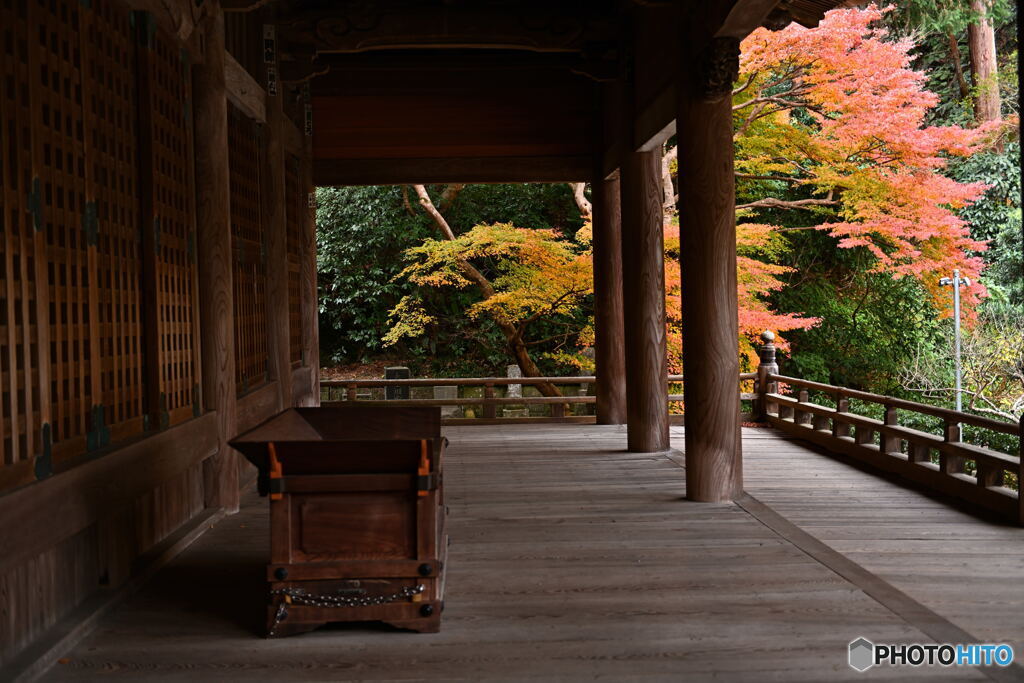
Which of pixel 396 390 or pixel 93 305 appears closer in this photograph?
pixel 93 305

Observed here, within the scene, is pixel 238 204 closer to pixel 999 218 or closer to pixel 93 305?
pixel 93 305

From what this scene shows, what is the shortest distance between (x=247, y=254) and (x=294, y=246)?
6.49ft

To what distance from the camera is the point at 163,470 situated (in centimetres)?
444

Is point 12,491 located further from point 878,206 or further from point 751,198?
point 751,198

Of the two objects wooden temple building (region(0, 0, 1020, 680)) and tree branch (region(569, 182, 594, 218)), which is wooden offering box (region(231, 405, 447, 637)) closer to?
wooden temple building (region(0, 0, 1020, 680))

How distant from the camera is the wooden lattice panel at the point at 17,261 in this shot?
2996 millimetres

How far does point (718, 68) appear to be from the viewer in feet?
17.7

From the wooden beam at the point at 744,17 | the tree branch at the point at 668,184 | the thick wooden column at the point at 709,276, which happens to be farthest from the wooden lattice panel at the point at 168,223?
the tree branch at the point at 668,184

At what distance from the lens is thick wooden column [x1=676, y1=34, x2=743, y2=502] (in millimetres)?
5531

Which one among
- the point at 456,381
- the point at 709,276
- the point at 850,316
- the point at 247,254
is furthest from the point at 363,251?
the point at 709,276

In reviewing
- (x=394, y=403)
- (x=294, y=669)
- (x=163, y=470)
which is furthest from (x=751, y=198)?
(x=294, y=669)

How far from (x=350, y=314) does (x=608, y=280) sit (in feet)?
25.7

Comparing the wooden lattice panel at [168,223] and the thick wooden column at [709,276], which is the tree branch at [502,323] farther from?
the wooden lattice panel at [168,223]

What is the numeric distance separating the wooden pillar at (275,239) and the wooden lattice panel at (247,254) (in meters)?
0.06
